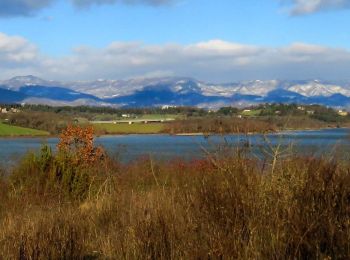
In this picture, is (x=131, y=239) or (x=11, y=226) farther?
(x=11, y=226)

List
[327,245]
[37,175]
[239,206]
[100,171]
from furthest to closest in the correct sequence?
[100,171]
[37,175]
[239,206]
[327,245]

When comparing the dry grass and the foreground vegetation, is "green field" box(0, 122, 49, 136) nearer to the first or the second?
the foreground vegetation

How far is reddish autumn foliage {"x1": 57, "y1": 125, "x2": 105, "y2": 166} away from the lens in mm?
14236

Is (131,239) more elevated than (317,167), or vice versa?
(317,167)

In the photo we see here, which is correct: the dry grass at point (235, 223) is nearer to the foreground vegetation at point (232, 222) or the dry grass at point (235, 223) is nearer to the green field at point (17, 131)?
the foreground vegetation at point (232, 222)

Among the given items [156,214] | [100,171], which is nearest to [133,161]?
[100,171]

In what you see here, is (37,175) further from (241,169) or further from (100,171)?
(241,169)

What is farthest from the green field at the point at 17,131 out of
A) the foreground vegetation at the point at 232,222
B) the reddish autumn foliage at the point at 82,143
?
the foreground vegetation at the point at 232,222

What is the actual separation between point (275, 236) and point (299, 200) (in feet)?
1.23

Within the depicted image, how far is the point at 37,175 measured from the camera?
11.8 metres

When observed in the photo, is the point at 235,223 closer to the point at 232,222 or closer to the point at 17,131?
the point at 232,222

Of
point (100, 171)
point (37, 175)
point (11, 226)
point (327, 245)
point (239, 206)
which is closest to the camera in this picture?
point (327, 245)

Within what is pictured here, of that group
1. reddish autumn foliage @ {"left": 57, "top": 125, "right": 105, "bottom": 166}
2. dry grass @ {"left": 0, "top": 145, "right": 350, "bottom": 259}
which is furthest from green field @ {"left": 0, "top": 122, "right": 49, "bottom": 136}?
dry grass @ {"left": 0, "top": 145, "right": 350, "bottom": 259}

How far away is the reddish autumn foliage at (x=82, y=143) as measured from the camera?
14236 millimetres
